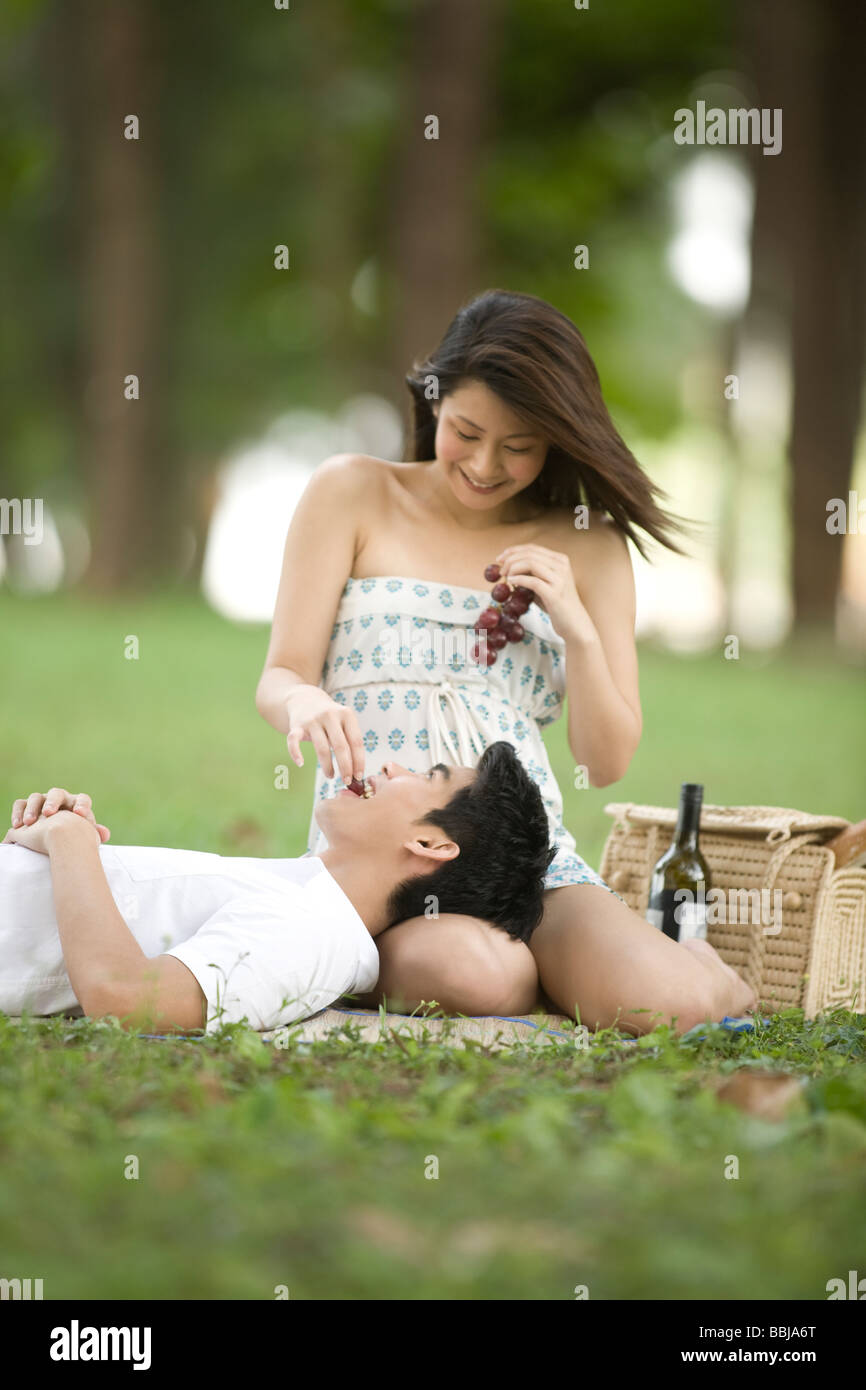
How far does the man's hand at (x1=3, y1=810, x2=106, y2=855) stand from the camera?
3.23 metres

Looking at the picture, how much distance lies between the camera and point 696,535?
13.1ft

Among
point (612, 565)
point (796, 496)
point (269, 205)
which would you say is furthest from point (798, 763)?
point (269, 205)

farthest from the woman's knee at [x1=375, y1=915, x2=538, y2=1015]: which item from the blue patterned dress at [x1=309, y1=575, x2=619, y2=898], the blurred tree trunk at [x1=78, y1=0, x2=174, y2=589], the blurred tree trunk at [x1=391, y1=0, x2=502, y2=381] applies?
the blurred tree trunk at [x1=78, y1=0, x2=174, y2=589]

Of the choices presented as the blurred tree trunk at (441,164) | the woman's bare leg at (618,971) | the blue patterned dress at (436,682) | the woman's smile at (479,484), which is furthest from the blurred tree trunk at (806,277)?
the woman's bare leg at (618,971)

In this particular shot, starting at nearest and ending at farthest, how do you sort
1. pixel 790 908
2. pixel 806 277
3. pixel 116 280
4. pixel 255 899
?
pixel 255 899, pixel 790 908, pixel 806 277, pixel 116 280

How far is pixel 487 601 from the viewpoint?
4.23m

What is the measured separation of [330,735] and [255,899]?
1.55ft

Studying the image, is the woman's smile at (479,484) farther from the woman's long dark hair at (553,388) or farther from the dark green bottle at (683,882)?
the dark green bottle at (683,882)

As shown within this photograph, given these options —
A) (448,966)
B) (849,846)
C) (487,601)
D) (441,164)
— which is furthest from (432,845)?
(441,164)

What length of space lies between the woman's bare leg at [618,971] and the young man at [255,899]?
0.11 metres

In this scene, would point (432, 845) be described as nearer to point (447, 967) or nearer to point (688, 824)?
point (447, 967)

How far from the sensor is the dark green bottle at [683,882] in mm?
4328

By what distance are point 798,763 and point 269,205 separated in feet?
40.1

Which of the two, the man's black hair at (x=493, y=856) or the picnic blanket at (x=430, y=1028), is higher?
the man's black hair at (x=493, y=856)
